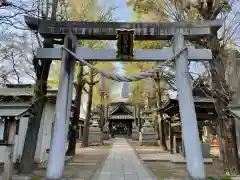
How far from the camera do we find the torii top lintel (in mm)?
7984

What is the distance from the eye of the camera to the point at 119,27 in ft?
26.4

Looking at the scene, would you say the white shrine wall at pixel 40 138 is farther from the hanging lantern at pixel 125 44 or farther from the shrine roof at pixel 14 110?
the hanging lantern at pixel 125 44

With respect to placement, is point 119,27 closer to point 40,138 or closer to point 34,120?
point 34,120

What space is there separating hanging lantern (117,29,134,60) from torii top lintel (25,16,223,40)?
1.09 feet

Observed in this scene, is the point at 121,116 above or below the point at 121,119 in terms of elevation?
above

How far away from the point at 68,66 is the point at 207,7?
243 inches

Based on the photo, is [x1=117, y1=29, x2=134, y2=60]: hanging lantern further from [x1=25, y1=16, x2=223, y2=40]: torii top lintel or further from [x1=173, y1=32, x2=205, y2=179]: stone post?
[x1=173, y1=32, x2=205, y2=179]: stone post

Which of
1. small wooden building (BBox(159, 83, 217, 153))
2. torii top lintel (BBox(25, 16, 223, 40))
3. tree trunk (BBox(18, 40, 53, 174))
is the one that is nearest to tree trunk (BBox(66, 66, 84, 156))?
small wooden building (BBox(159, 83, 217, 153))

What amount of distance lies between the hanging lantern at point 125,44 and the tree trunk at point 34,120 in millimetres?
2716

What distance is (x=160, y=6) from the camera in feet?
37.7

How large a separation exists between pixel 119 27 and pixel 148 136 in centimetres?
1994

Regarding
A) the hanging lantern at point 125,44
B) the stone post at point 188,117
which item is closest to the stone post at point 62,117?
the hanging lantern at point 125,44

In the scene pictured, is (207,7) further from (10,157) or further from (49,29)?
(10,157)

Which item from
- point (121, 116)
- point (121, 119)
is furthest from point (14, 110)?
point (121, 116)
